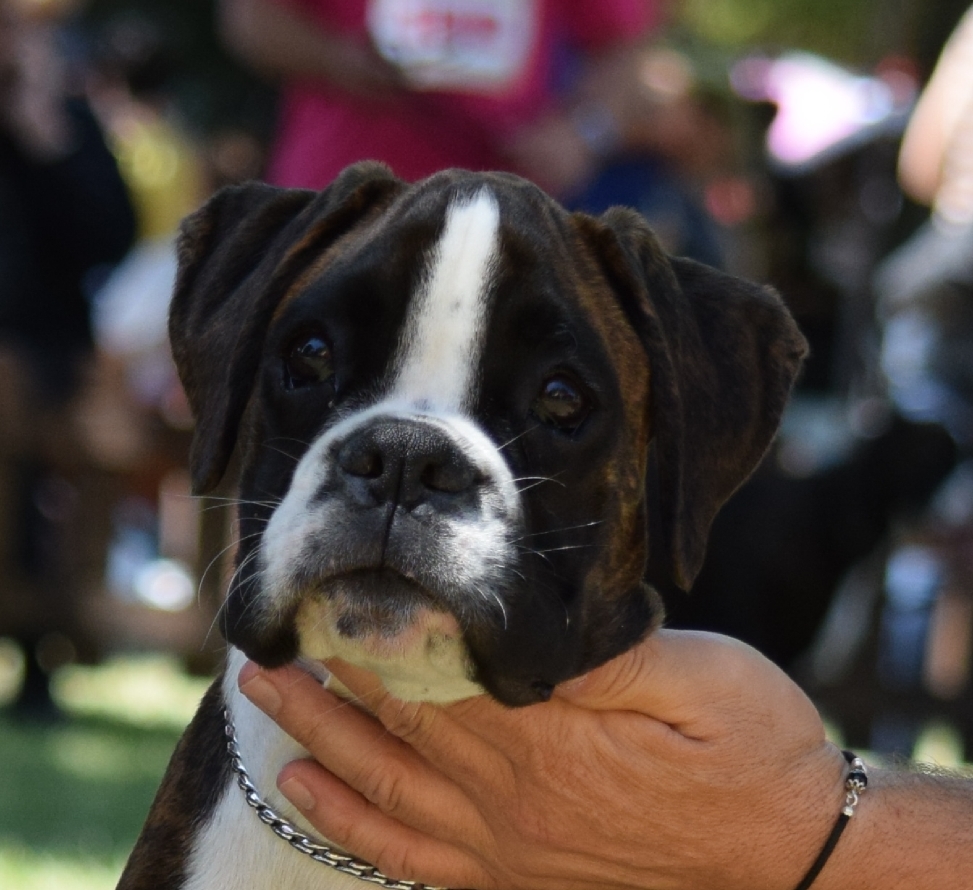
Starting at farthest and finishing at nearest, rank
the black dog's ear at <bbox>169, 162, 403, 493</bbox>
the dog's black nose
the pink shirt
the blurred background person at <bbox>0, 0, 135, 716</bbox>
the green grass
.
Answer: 1. the blurred background person at <bbox>0, 0, 135, 716</bbox>
2. the pink shirt
3. the green grass
4. the black dog's ear at <bbox>169, 162, 403, 493</bbox>
5. the dog's black nose

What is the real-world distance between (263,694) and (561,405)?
77 centimetres

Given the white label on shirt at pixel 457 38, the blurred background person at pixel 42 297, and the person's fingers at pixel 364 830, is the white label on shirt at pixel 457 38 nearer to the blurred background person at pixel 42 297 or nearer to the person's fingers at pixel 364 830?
the person's fingers at pixel 364 830

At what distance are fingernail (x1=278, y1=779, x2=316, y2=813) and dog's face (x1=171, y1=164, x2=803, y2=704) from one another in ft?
0.83

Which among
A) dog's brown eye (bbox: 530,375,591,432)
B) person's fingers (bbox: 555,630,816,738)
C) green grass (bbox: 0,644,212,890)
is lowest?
green grass (bbox: 0,644,212,890)

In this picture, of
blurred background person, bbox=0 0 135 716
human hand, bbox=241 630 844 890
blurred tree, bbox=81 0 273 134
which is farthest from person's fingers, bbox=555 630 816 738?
blurred tree, bbox=81 0 273 134

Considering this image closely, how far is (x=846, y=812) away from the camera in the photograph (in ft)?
10.8

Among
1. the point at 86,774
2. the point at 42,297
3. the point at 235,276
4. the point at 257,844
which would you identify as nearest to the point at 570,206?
the point at 235,276

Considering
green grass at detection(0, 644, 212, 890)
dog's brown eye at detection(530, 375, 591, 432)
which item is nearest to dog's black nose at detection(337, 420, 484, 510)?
dog's brown eye at detection(530, 375, 591, 432)

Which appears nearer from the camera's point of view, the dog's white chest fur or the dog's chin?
the dog's chin

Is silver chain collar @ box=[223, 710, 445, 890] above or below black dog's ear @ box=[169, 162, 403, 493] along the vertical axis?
below

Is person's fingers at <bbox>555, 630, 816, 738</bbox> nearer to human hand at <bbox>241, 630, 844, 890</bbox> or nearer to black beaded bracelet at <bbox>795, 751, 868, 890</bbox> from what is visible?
human hand at <bbox>241, 630, 844, 890</bbox>

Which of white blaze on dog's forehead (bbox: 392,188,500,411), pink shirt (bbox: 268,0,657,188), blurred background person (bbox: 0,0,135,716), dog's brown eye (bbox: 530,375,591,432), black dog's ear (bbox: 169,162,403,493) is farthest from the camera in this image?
blurred background person (bbox: 0,0,135,716)

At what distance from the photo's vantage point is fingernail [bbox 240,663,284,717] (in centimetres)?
303

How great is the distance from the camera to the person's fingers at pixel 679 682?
10.4 feet
